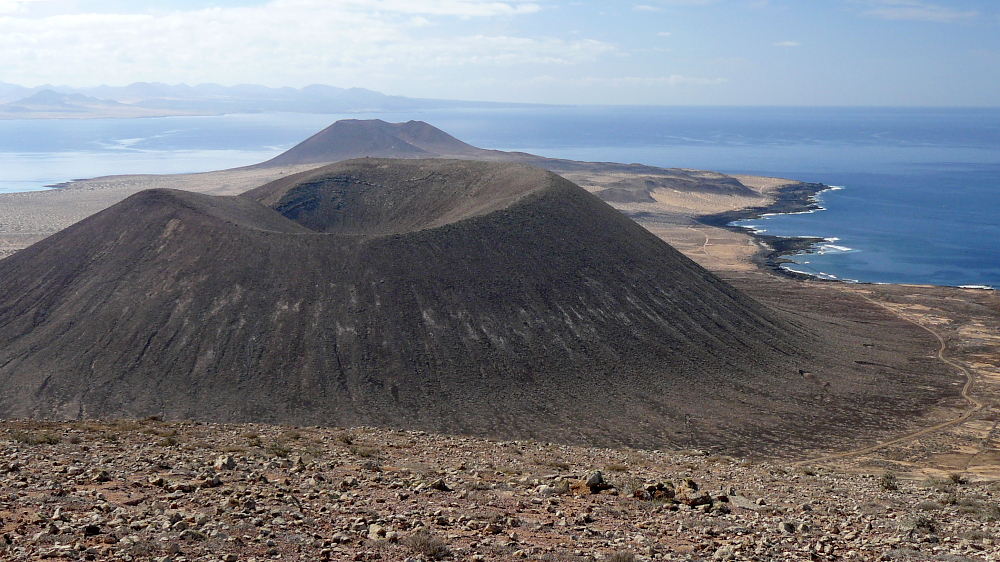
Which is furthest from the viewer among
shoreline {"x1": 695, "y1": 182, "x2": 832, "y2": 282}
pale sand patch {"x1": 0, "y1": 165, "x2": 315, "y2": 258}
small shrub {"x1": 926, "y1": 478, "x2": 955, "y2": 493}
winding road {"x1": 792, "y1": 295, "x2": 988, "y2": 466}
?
pale sand patch {"x1": 0, "y1": 165, "x2": 315, "y2": 258}

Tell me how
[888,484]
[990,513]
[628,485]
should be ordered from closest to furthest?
[990,513] < [628,485] < [888,484]

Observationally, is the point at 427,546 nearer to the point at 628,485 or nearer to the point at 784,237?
the point at 628,485

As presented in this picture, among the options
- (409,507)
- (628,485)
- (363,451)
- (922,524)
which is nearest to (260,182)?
(363,451)

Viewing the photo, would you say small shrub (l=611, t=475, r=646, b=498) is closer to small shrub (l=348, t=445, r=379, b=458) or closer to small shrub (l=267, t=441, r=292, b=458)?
small shrub (l=348, t=445, r=379, b=458)

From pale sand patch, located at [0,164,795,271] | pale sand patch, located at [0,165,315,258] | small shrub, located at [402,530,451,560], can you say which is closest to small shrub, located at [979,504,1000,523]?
small shrub, located at [402,530,451,560]

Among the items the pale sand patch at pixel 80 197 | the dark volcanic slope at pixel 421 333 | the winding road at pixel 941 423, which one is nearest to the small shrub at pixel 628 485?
the dark volcanic slope at pixel 421 333

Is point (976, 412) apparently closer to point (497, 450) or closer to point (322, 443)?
point (497, 450)
